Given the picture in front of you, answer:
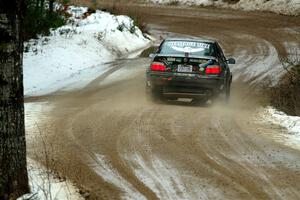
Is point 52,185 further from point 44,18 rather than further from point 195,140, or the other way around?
point 44,18

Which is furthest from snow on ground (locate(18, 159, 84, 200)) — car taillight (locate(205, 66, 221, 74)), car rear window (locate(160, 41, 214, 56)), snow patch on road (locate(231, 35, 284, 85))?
snow patch on road (locate(231, 35, 284, 85))

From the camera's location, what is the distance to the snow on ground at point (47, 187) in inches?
275

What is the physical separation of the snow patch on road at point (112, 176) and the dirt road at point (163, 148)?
1cm

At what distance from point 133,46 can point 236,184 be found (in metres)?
18.1

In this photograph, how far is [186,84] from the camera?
541 inches

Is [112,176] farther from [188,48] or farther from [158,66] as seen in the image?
[188,48]

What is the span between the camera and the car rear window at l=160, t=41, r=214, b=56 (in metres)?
14.1

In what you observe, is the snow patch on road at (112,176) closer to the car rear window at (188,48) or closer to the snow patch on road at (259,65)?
the car rear window at (188,48)

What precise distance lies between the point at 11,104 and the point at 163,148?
3.43 meters

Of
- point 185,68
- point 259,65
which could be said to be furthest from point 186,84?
point 259,65

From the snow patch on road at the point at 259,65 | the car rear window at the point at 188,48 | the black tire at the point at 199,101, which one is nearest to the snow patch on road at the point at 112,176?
the car rear window at the point at 188,48

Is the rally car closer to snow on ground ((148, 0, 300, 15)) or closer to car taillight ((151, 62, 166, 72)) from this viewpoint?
car taillight ((151, 62, 166, 72))

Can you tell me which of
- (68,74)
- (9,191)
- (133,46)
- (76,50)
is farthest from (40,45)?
(9,191)

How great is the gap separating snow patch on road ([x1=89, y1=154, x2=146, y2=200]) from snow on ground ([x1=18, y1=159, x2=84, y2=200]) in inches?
22.1
